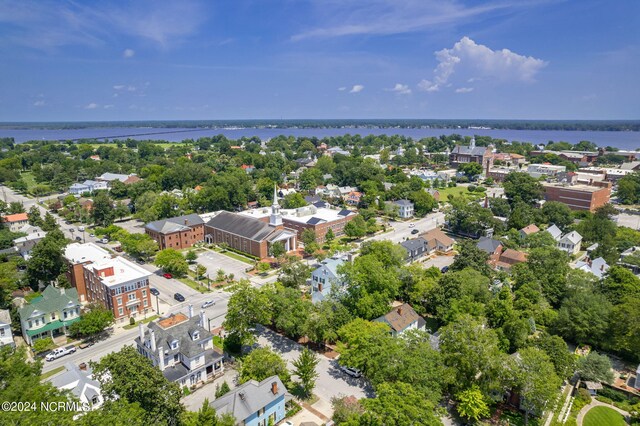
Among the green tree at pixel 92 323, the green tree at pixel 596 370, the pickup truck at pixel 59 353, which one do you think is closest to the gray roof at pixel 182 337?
the green tree at pixel 92 323

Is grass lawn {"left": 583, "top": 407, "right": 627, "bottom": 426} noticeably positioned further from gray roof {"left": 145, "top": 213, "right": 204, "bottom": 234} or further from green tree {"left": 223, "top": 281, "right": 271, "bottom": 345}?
gray roof {"left": 145, "top": 213, "right": 204, "bottom": 234}

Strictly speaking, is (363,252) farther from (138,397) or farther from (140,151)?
(140,151)

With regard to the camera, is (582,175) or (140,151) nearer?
(582,175)

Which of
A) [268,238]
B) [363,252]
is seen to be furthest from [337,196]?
[363,252]

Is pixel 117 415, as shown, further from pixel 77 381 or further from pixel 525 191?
pixel 525 191

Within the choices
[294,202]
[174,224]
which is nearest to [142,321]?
[174,224]

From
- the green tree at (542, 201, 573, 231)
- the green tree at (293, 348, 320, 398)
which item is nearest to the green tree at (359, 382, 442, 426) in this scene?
the green tree at (293, 348, 320, 398)
